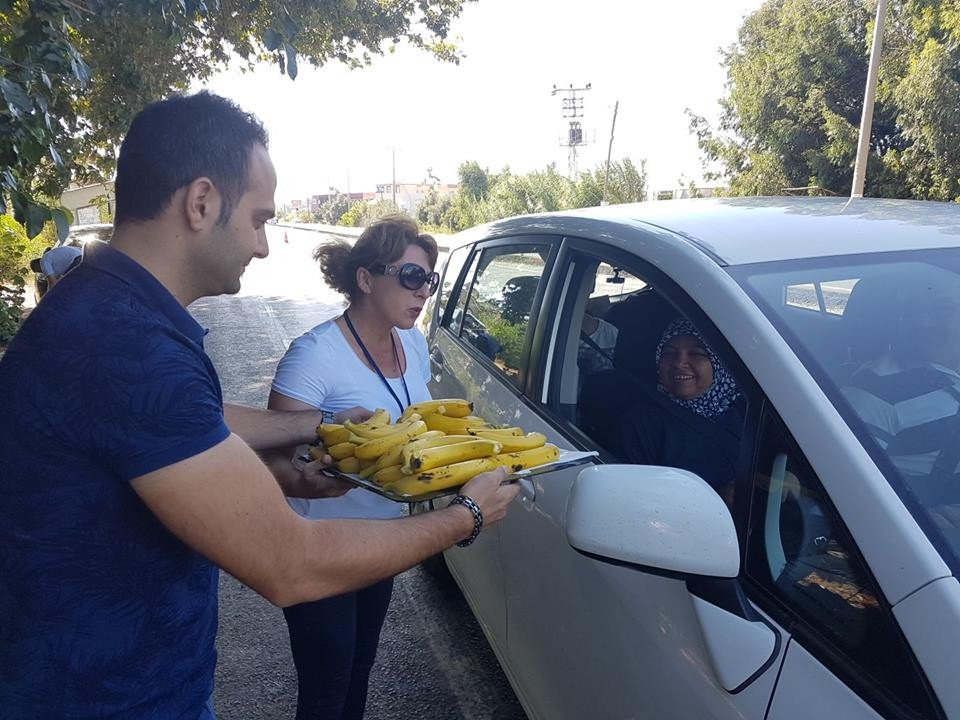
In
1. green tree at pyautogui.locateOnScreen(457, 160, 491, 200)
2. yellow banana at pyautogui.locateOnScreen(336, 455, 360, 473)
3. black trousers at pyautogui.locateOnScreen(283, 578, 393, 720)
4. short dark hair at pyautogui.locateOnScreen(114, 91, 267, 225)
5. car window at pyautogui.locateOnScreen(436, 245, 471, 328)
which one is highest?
green tree at pyautogui.locateOnScreen(457, 160, 491, 200)

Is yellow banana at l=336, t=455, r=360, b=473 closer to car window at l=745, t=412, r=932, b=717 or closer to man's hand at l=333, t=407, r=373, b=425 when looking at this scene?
man's hand at l=333, t=407, r=373, b=425

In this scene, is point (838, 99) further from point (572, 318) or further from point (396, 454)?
point (396, 454)

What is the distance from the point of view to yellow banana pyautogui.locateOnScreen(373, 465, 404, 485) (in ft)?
5.46

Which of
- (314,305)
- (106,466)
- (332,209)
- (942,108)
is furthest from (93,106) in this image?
(332,209)

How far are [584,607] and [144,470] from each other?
44.3 inches

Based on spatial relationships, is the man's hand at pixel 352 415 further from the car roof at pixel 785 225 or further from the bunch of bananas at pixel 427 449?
the car roof at pixel 785 225

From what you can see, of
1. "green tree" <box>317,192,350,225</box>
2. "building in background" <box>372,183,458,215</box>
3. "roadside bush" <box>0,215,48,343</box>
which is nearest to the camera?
"roadside bush" <box>0,215,48,343</box>

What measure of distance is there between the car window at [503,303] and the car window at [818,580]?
126 cm

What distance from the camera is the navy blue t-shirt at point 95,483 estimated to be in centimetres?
107

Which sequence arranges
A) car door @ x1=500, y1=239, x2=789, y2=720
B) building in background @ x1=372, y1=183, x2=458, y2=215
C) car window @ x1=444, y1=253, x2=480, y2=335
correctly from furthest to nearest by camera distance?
building in background @ x1=372, y1=183, x2=458, y2=215
car window @ x1=444, y1=253, x2=480, y2=335
car door @ x1=500, y1=239, x2=789, y2=720

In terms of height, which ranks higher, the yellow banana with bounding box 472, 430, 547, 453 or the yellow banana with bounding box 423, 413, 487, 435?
the yellow banana with bounding box 472, 430, 547, 453

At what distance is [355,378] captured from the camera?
7.52 feet

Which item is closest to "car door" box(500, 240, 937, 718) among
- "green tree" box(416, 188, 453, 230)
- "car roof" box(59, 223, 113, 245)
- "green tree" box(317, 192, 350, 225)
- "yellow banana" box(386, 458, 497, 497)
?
"yellow banana" box(386, 458, 497, 497)

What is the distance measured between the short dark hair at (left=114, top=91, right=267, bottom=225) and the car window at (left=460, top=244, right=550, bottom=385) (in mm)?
1488
